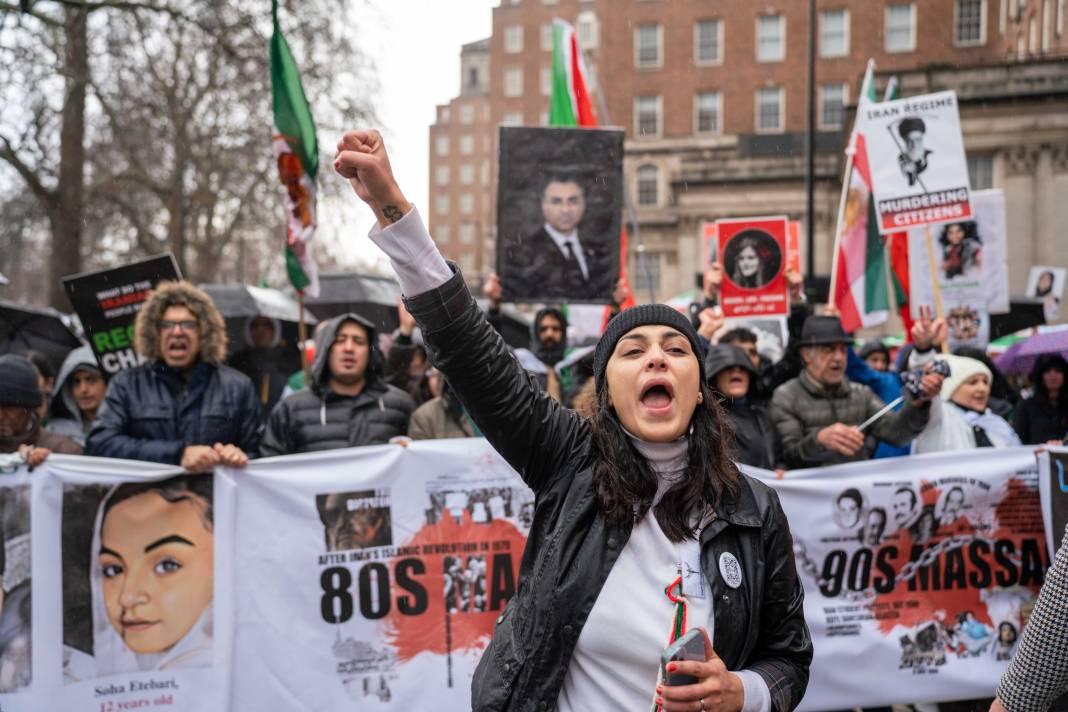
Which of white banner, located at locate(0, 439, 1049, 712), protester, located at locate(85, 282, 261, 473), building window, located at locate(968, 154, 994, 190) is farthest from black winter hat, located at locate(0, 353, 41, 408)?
building window, located at locate(968, 154, 994, 190)

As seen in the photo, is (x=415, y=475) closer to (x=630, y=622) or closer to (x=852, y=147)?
(x=630, y=622)

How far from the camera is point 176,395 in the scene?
4.57 metres

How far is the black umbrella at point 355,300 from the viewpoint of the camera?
12758 mm

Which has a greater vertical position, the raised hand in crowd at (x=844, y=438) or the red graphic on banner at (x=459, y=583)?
the raised hand in crowd at (x=844, y=438)

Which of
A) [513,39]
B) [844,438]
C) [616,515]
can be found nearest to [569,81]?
[844,438]

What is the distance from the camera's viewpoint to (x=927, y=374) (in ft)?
14.3

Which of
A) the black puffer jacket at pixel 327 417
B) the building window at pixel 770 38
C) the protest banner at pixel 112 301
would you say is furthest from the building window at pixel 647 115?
the black puffer jacket at pixel 327 417

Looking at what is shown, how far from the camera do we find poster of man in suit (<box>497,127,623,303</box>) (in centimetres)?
630

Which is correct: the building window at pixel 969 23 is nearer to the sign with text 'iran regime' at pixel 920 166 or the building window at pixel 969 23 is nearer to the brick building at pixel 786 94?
the brick building at pixel 786 94

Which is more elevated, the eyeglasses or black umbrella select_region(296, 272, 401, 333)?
black umbrella select_region(296, 272, 401, 333)

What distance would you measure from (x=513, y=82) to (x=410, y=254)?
82543 mm

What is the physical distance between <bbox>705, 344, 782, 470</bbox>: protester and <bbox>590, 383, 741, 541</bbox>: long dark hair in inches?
99.4

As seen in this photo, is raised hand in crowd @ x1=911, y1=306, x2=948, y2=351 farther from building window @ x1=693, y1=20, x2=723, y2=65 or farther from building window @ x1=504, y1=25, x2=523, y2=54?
building window @ x1=504, y1=25, x2=523, y2=54

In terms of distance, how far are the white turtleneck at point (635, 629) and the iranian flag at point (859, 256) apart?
219 inches
